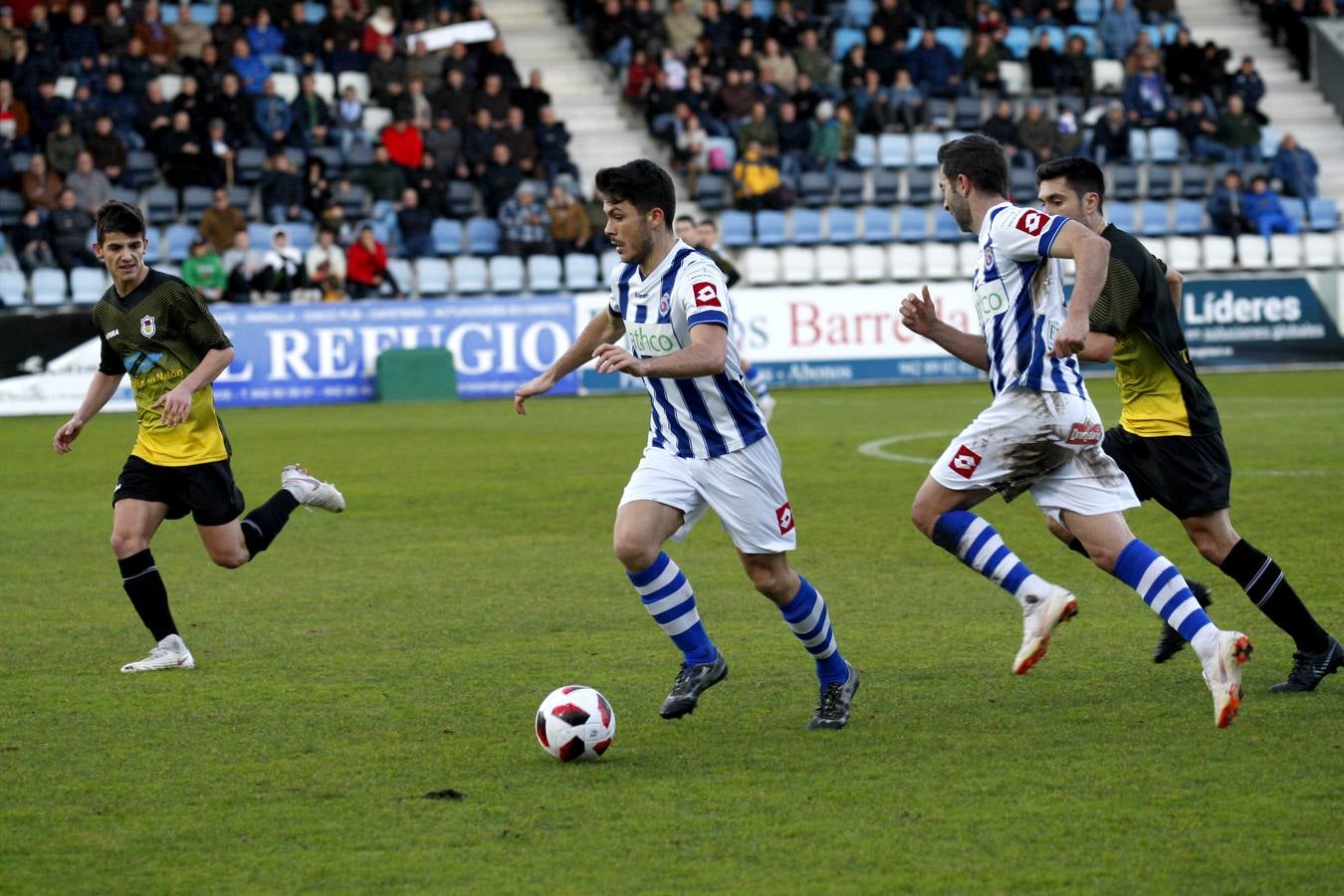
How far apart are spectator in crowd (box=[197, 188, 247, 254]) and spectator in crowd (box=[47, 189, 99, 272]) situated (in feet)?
5.00

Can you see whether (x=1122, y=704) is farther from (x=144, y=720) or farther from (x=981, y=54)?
(x=981, y=54)

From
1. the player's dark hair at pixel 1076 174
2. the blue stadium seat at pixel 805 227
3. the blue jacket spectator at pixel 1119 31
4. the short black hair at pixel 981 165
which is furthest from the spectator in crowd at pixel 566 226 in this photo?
the short black hair at pixel 981 165

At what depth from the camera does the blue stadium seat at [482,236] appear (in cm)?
2658

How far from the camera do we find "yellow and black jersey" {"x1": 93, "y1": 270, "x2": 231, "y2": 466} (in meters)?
7.46

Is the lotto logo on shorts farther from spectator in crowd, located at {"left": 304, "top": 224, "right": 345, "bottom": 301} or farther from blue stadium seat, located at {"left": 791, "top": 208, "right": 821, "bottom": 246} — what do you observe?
blue stadium seat, located at {"left": 791, "top": 208, "right": 821, "bottom": 246}

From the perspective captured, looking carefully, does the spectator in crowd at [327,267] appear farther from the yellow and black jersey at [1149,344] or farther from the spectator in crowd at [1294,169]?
the yellow and black jersey at [1149,344]

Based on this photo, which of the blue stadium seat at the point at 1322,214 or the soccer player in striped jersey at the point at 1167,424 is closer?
the soccer player in striped jersey at the point at 1167,424

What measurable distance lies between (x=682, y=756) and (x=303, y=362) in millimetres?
18685

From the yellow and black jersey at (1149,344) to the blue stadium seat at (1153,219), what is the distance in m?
24.1

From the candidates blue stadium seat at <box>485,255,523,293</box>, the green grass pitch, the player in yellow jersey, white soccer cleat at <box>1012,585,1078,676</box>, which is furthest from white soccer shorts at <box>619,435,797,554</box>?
blue stadium seat at <box>485,255,523,293</box>

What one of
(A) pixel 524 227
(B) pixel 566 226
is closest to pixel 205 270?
(A) pixel 524 227

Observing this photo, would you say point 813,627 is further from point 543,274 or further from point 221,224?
point 543,274

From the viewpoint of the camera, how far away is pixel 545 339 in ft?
78.4

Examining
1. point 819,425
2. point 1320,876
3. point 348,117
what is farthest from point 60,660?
point 348,117
